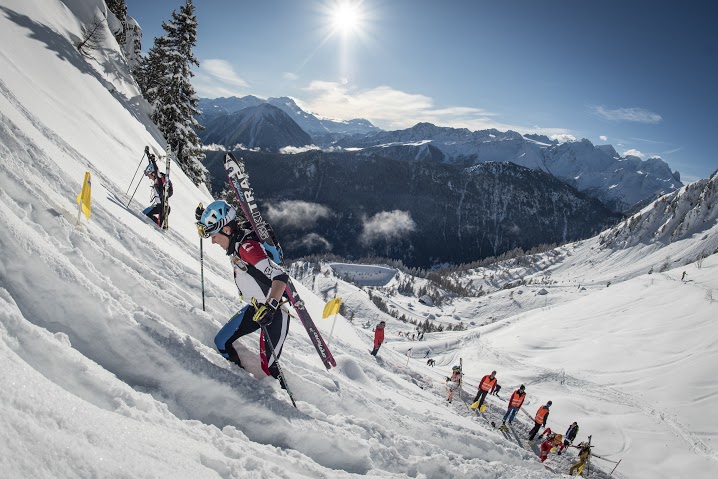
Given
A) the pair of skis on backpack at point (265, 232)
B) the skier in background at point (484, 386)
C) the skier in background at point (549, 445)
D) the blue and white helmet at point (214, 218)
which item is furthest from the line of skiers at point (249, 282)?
the skier in background at point (484, 386)

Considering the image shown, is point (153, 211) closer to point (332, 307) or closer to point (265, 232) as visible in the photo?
point (265, 232)

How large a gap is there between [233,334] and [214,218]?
2042mm

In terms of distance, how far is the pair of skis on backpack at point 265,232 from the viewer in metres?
10.5

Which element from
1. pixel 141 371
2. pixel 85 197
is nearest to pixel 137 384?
pixel 141 371

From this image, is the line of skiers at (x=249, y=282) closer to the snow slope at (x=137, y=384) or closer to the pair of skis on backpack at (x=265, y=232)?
the snow slope at (x=137, y=384)

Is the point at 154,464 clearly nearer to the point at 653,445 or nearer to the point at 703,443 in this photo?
the point at 653,445

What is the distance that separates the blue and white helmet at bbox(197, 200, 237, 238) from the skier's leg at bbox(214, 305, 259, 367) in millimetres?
1500

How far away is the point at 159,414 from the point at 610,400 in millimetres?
31388

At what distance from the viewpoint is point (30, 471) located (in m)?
2.52

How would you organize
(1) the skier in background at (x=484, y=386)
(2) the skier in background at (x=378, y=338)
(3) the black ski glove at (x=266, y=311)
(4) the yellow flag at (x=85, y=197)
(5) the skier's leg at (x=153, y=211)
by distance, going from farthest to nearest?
1. (2) the skier in background at (x=378, y=338)
2. (1) the skier in background at (x=484, y=386)
3. (5) the skier's leg at (x=153, y=211)
4. (4) the yellow flag at (x=85, y=197)
5. (3) the black ski glove at (x=266, y=311)

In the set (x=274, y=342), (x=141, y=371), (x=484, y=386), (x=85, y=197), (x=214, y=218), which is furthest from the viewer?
(x=484, y=386)

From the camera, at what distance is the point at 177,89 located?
116 ft

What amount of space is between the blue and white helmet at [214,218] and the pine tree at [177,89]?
33.5m

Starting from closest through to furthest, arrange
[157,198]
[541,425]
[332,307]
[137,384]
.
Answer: [137,384] < [157,198] < [332,307] < [541,425]
